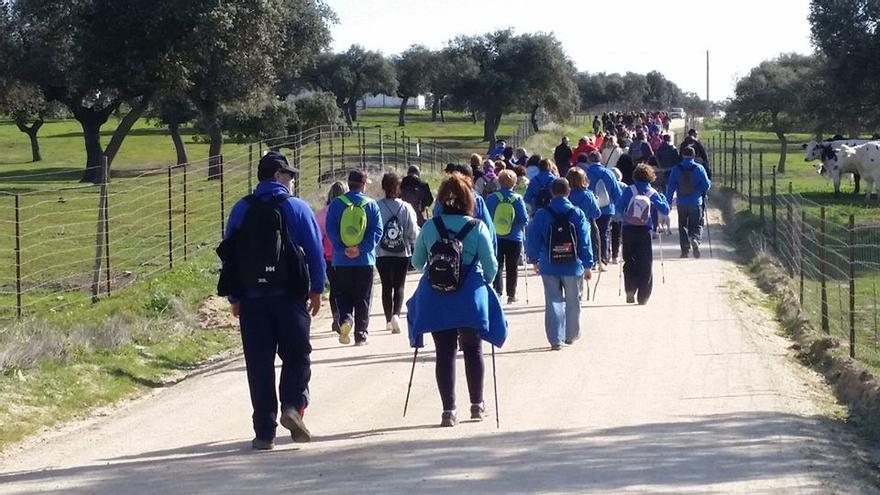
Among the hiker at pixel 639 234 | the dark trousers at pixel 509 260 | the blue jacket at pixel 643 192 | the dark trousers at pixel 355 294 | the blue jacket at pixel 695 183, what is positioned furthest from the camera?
the blue jacket at pixel 695 183

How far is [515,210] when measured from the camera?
54.0 ft

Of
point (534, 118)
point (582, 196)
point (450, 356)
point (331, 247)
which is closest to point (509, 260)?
point (582, 196)

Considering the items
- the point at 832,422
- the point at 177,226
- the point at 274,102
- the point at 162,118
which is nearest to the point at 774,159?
the point at 274,102

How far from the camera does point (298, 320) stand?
30.1 feet

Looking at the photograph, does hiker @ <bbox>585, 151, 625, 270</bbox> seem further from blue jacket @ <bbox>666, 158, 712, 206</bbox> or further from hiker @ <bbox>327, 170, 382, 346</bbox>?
hiker @ <bbox>327, 170, 382, 346</bbox>

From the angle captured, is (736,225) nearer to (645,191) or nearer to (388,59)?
(645,191)

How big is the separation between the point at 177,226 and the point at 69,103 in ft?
101

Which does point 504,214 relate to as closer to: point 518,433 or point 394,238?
point 394,238

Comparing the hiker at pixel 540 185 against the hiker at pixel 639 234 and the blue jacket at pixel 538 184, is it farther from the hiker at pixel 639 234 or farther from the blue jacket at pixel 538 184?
the hiker at pixel 639 234

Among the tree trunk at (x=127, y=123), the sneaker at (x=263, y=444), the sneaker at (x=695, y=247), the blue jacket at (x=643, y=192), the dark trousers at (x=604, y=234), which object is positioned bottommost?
the sneaker at (x=263, y=444)

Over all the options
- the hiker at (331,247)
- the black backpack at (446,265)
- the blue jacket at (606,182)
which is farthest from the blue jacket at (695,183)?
the black backpack at (446,265)

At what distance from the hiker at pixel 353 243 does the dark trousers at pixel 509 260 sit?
10.1ft

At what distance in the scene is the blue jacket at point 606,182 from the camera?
19250 millimetres

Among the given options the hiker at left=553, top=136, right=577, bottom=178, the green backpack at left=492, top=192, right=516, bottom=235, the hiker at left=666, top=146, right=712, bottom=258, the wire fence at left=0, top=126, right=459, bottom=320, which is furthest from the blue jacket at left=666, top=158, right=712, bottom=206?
the wire fence at left=0, top=126, right=459, bottom=320
